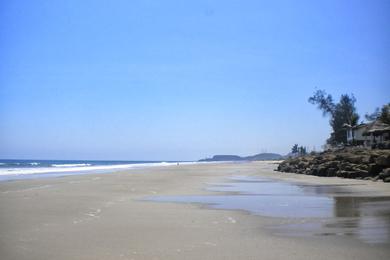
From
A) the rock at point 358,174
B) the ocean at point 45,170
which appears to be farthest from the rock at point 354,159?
the ocean at point 45,170

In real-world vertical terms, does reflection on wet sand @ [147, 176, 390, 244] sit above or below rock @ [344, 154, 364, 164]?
below

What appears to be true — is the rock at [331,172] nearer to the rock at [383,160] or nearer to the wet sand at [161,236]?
the rock at [383,160]

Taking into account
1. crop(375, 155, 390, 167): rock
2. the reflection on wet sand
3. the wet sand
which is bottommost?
the wet sand

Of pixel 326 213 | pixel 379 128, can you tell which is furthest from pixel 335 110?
pixel 326 213

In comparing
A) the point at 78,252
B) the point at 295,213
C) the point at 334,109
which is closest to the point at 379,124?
the point at 334,109

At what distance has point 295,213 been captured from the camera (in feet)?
48.7

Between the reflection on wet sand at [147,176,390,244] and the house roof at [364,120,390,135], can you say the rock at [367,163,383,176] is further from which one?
the house roof at [364,120,390,135]

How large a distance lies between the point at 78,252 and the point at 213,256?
2804 millimetres

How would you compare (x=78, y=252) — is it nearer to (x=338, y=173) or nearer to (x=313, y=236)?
(x=313, y=236)

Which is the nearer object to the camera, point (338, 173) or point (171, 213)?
point (171, 213)

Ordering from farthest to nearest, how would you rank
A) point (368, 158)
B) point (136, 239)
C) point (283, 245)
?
point (368, 158) → point (136, 239) → point (283, 245)

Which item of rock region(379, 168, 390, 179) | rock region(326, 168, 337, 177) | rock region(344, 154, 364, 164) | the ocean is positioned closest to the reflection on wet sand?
rock region(379, 168, 390, 179)

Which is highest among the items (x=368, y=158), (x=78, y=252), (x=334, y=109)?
→ (x=334, y=109)

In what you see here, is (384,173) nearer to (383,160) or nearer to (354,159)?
(383,160)
